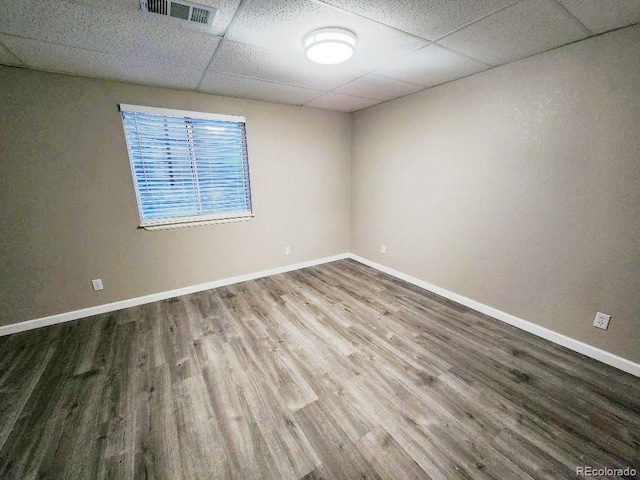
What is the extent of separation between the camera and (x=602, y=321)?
6.47ft

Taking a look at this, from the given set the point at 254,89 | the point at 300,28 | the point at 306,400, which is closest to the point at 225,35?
the point at 300,28

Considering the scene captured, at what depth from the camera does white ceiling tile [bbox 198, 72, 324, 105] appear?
260cm

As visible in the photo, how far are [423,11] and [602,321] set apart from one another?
2564mm

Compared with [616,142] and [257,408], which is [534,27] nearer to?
[616,142]

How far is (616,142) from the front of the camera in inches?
71.1

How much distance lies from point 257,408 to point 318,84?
2987mm

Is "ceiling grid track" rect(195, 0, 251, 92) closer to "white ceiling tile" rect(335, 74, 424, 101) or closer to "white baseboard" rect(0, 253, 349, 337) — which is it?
"white ceiling tile" rect(335, 74, 424, 101)

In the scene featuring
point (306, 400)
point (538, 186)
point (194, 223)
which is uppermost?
point (538, 186)

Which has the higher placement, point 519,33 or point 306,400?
point 519,33

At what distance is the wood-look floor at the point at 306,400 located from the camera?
4.32 feet

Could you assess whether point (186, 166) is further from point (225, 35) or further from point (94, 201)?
point (225, 35)

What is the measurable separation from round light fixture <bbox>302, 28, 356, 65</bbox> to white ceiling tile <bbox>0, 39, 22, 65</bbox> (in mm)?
2180

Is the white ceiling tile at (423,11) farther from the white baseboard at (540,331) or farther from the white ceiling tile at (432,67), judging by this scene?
the white baseboard at (540,331)

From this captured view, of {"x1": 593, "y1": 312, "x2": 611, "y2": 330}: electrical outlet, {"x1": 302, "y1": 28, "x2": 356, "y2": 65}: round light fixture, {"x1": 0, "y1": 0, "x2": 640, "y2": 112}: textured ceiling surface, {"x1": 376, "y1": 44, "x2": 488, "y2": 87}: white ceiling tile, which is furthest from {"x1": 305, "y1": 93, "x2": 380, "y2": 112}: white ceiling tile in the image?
{"x1": 593, "y1": 312, "x2": 611, "y2": 330}: electrical outlet
